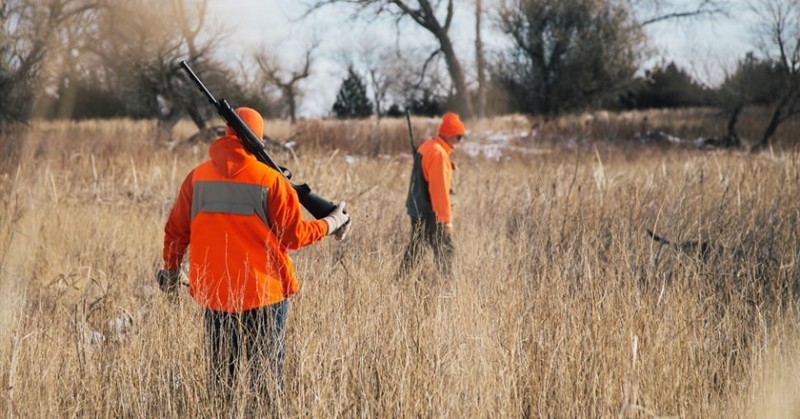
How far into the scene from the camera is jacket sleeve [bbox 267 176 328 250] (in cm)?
286

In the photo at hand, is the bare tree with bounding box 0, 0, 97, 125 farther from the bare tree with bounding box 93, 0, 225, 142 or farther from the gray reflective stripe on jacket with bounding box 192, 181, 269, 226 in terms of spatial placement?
the gray reflective stripe on jacket with bounding box 192, 181, 269, 226

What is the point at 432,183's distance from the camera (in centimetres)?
546

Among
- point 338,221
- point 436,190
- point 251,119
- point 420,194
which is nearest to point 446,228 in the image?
point 436,190

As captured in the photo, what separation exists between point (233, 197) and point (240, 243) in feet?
0.67

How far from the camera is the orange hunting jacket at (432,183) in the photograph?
17.8ft

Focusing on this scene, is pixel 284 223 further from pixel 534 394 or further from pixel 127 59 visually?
pixel 127 59

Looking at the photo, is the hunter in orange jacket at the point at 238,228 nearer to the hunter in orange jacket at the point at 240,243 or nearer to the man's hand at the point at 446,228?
the hunter in orange jacket at the point at 240,243

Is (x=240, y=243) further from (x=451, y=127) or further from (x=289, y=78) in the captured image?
(x=289, y=78)

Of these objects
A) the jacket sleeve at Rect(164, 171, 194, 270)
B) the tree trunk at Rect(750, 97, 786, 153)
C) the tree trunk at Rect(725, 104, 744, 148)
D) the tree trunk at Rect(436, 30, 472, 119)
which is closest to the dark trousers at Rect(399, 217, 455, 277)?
the jacket sleeve at Rect(164, 171, 194, 270)

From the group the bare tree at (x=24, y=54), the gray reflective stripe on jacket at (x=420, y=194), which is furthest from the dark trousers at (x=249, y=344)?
the bare tree at (x=24, y=54)

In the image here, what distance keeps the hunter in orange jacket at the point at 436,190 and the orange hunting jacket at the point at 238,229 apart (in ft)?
7.73

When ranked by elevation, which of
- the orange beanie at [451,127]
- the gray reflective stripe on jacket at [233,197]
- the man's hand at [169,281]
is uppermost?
the orange beanie at [451,127]

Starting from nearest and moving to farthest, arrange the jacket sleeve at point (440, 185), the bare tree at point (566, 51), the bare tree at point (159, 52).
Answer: the jacket sleeve at point (440, 185) → the bare tree at point (159, 52) → the bare tree at point (566, 51)

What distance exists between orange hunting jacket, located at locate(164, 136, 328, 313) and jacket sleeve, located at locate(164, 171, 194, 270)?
0.07 m
